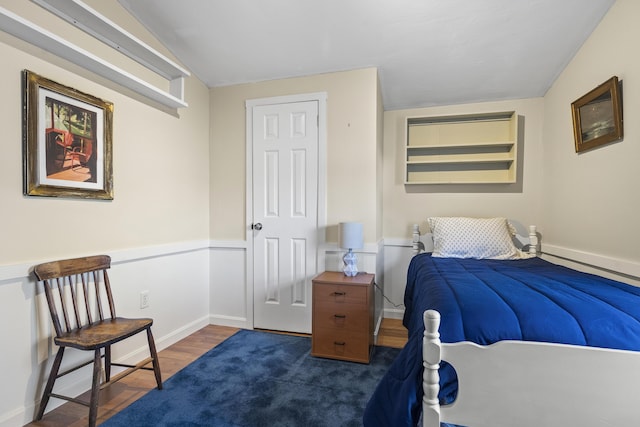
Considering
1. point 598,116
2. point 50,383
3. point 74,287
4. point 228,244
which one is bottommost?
point 50,383

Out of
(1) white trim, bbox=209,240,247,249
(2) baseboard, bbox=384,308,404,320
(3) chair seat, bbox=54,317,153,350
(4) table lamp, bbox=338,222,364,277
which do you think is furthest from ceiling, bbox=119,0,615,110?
(2) baseboard, bbox=384,308,404,320

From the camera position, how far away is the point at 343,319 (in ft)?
7.38

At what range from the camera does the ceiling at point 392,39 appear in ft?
6.46

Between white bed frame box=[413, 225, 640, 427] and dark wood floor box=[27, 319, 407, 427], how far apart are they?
1.58 m

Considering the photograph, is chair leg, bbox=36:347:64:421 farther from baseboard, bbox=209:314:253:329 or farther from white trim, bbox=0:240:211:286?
baseboard, bbox=209:314:253:329

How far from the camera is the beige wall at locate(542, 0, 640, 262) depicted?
164cm

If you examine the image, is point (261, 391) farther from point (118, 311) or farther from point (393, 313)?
point (393, 313)

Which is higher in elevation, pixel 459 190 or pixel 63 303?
pixel 459 190

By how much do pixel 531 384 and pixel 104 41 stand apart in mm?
2879

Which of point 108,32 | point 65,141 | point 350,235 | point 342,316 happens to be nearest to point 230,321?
point 342,316

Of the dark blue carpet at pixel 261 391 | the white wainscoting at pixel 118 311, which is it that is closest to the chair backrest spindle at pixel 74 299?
the white wainscoting at pixel 118 311

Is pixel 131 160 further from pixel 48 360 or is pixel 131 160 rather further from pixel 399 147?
pixel 399 147

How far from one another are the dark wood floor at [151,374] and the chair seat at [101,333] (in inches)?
17.6

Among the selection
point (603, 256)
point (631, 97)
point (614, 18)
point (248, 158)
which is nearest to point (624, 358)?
point (603, 256)
